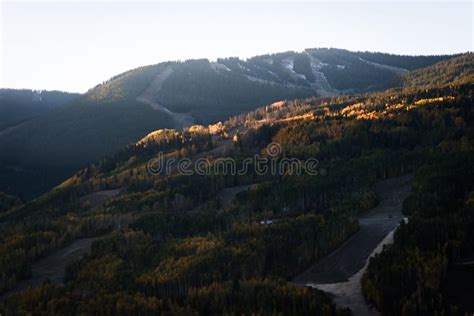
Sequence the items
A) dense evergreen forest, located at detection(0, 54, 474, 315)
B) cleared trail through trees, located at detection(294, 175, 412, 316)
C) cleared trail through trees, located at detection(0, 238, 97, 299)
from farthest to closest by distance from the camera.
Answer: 1. cleared trail through trees, located at detection(0, 238, 97, 299)
2. cleared trail through trees, located at detection(294, 175, 412, 316)
3. dense evergreen forest, located at detection(0, 54, 474, 315)

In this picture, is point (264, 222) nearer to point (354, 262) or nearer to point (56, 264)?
point (354, 262)

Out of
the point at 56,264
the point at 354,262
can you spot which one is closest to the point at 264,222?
the point at 354,262

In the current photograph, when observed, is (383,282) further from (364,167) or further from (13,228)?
(13,228)

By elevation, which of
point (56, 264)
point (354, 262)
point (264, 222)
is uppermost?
point (264, 222)

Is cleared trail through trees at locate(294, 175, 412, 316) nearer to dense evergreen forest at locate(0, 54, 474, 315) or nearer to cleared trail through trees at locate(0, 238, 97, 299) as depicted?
dense evergreen forest at locate(0, 54, 474, 315)

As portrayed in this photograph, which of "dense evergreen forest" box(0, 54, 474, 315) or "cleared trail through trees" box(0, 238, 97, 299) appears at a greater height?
"dense evergreen forest" box(0, 54, 474, 315)

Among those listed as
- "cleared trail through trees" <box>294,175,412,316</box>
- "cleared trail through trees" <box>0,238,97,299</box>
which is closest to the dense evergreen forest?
"cleared trail through trees" <box>0,238,97,299</box>

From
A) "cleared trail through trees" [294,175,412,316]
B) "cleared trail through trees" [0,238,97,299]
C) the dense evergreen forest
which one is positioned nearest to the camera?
the dense evergreen forest
